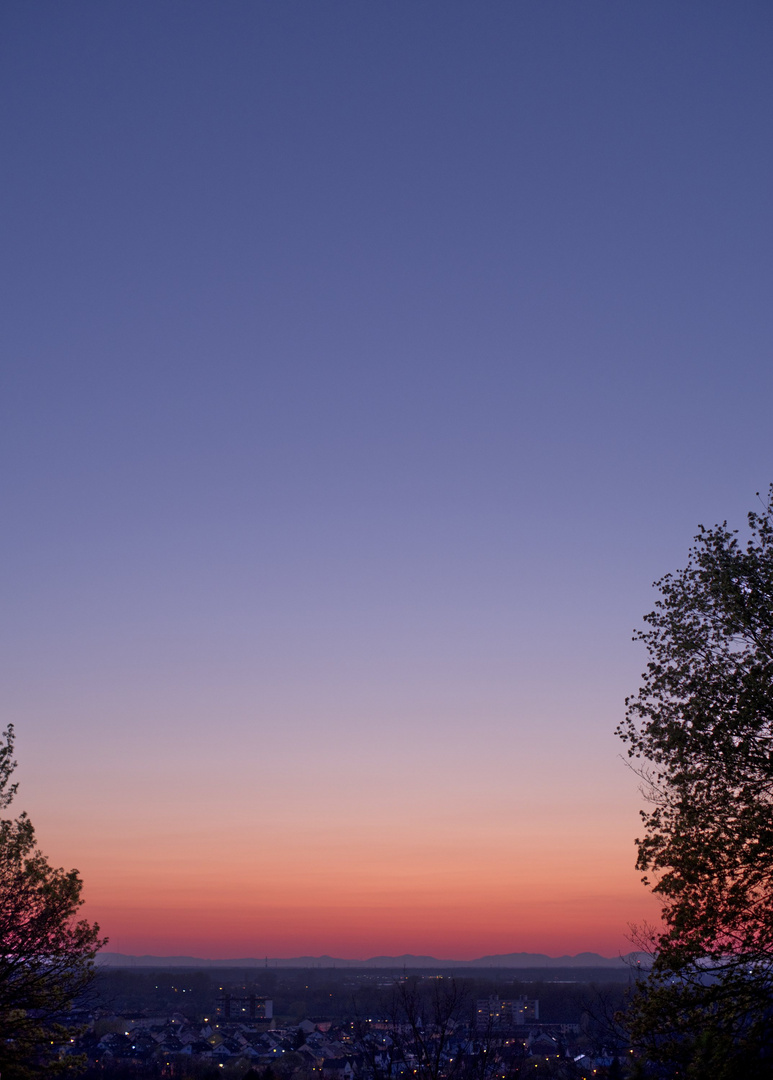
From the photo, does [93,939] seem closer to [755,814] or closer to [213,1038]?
[755,814]

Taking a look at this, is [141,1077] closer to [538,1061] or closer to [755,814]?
[538,1061]

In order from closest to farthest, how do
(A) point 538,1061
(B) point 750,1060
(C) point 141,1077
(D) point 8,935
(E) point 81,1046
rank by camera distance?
(B) point 750,1060, (D) point 8,935, (A) point 538,1061, (C) point 141,1077, (E) point 81,1046

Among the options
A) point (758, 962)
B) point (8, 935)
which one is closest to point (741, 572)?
point (758, 962)

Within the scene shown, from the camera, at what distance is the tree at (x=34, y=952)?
2091 cm

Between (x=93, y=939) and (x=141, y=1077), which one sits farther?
(x=141, y=1077)

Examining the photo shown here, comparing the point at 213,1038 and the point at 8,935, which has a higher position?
the point at 8,935

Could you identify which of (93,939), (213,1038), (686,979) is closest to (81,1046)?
(213,1038)

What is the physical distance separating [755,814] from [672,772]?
1.61m

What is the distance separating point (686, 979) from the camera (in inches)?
616

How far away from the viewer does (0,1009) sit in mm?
21453

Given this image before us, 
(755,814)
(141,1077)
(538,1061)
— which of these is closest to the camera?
(755,814)

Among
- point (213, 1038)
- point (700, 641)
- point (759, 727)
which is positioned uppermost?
point (700, 641)

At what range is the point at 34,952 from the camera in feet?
69.2

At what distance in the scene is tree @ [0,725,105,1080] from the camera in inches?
823
